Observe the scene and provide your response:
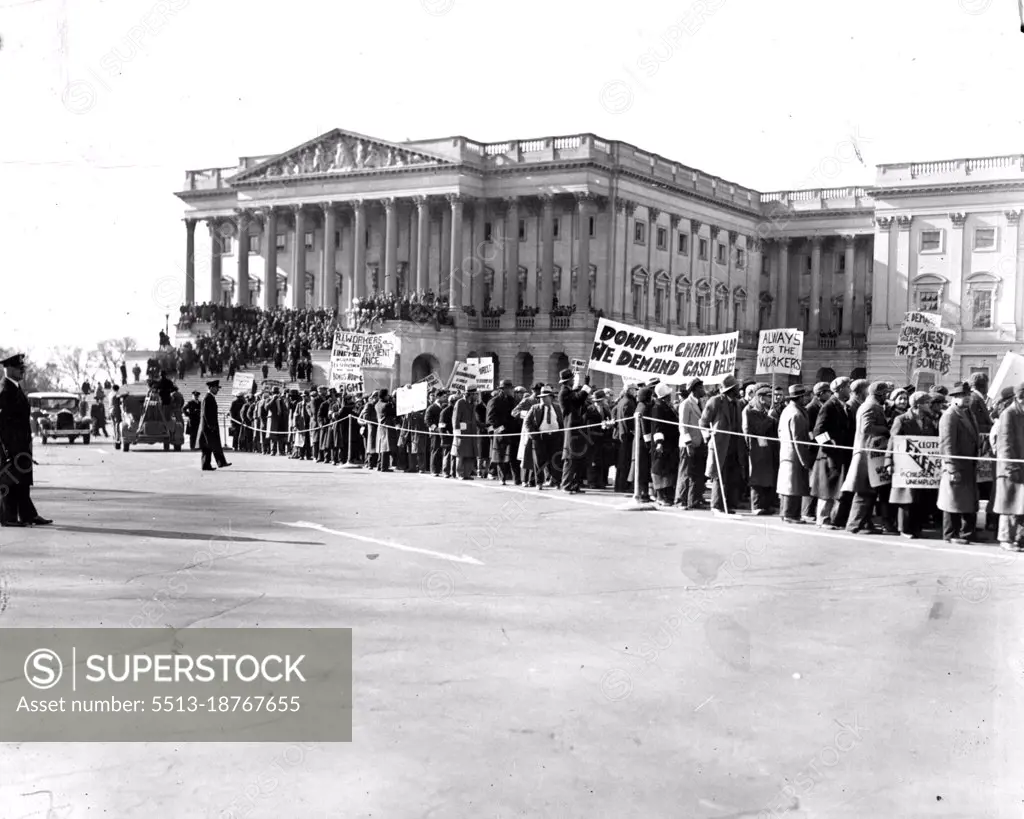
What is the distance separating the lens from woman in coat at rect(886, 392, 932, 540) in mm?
13758

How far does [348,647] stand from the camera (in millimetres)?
7246

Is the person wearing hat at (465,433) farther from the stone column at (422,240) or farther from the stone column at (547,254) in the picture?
the stone column at (422,240)

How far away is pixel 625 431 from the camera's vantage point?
18.7 meters

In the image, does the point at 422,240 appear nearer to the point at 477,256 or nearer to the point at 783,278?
A: the point at 477,256

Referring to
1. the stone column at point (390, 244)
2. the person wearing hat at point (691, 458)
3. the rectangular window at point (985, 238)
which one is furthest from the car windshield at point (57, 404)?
the rectangular window at point (985, 238)

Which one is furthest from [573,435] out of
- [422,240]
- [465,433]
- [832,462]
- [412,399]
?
[422,240]

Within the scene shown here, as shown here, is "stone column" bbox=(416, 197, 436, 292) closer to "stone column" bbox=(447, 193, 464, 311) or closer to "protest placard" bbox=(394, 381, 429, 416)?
"stone column" bbox=(447, 193, 464, 311)

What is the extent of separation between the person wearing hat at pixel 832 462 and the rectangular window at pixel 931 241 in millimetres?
59745

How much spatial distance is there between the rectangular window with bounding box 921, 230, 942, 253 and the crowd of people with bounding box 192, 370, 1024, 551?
5328 centimetres

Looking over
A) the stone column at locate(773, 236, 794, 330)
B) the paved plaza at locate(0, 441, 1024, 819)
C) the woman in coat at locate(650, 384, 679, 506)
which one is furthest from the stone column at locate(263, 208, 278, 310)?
the paved plaza at locate(0, 441, 1024, 819)

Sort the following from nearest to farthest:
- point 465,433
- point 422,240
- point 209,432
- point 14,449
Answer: point 14,449
point 465,433
point 209,432
point 422,240

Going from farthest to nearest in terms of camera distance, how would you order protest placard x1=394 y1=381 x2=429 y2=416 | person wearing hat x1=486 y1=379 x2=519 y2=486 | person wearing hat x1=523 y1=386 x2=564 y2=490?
protest placard x1=394 y1=381 x2=429 y2=416 → person wearing hat x1=486 y1=379 x2=519 y2=486 → person wearing hat x1=523 y1=386 x2=564 y2=490

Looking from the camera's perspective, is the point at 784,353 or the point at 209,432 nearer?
the point at 209,432

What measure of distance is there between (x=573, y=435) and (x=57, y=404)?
26075 mm
